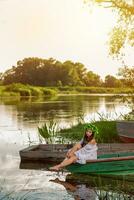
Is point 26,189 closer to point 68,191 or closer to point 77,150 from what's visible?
point 68,191

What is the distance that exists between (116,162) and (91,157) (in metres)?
0.60

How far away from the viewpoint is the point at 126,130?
1645 cm

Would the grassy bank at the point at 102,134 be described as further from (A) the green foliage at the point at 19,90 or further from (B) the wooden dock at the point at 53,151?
(A) the green foliage at the point at 19,90

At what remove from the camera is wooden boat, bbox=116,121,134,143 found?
1619cm

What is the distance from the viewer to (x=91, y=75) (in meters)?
133

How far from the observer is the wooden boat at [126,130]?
16.2 meters

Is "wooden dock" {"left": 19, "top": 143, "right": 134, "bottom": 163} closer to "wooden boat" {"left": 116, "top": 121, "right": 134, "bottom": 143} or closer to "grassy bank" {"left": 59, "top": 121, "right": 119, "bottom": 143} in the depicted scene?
"wooden boat" {"left": 116, "top": 121, "right": 134, "bottom": 143}

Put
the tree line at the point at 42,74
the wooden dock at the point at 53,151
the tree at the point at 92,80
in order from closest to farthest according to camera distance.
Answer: the wooden dock at the point at 53,151, the tree line at the point at 42,74, the tree at the point at 92,80

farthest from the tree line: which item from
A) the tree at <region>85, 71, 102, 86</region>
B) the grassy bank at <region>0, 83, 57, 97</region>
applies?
the grassy bank at <region>0, 83, 57, 97</region>

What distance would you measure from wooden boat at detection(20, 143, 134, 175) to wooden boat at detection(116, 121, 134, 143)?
1739 mm

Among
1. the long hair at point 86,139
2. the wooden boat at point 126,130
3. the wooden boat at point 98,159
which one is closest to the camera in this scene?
the wooden boat at point 98,159

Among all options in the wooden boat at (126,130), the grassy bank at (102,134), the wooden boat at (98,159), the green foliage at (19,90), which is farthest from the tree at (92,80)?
the wooden boat at (98,159)

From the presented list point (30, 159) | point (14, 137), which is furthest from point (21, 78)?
point (30, 159)

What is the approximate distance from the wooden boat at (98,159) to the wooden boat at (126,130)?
1.74 m
